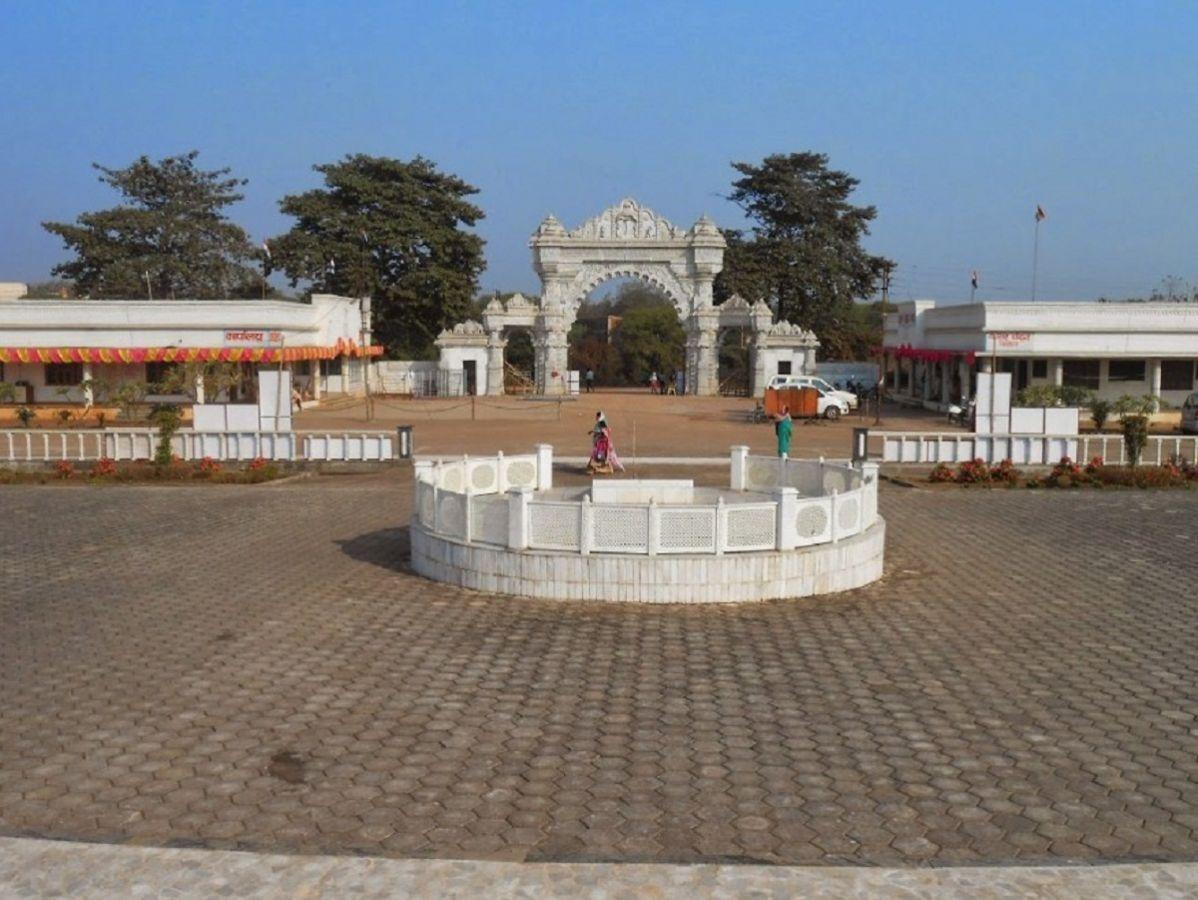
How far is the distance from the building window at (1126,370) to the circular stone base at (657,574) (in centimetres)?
2997

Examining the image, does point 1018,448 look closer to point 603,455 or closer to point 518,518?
point 603,455

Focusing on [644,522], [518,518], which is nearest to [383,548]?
[518,518]

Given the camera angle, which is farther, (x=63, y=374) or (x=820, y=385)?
(x=63, y=374)

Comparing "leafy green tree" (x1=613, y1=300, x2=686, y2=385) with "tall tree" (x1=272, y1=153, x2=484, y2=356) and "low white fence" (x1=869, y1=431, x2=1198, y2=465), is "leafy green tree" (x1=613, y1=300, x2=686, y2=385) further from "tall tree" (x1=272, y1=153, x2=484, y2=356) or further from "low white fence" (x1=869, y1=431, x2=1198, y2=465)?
A: "low white fence" (x1=869, y1=431, x2=1198, y2=465)

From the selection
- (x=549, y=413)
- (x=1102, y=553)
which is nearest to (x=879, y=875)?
(x=1102, y=553)

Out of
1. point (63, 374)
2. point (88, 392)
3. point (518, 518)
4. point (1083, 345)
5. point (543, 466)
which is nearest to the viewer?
point (518, 518)

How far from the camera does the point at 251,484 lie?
21.5 metres

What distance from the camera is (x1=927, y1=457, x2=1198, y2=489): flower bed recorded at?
68.9 feet

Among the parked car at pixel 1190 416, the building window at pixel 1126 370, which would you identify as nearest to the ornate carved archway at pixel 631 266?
the building window at pixel 1126 370

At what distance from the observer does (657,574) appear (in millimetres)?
11727

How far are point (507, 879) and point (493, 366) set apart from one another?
44.1 metres

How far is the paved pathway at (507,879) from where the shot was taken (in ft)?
18.4

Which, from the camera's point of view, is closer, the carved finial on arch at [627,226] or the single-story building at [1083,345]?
the single-story building at [1083,345]

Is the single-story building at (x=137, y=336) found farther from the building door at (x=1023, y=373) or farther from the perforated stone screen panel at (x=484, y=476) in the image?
the building door at (x=1023, y=373)
